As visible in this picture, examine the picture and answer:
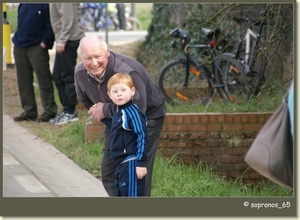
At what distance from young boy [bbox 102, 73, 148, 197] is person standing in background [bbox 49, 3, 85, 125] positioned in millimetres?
3476

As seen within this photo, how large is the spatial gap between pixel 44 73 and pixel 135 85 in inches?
157

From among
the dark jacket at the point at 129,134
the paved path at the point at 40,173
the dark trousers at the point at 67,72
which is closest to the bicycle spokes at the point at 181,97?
the dark trousers at the point at 67,72

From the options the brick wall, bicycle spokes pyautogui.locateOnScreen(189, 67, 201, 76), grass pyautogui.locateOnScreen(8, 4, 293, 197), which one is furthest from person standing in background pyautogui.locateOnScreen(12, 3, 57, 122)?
bicycle spokes pyautogui.locateOnScreen(189, 67, 201, 76)

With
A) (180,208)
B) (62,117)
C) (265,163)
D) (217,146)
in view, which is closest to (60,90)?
(62,117)

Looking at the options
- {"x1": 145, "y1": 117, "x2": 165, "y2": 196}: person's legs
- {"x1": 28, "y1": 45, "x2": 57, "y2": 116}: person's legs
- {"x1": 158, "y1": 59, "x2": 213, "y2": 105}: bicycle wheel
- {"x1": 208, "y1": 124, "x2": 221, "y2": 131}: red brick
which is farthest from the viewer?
{"x1": 158, "y1": 59, "x2": 213, "y2": 105}: bicycle wheel

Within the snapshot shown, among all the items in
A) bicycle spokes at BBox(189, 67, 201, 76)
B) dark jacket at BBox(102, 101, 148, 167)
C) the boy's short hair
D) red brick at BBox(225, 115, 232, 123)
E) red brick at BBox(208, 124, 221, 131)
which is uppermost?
the boy's short hair

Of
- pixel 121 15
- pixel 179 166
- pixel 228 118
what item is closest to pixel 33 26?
pixel 228 118

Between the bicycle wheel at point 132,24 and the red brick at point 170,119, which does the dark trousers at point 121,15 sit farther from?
the red brick at point 170,119

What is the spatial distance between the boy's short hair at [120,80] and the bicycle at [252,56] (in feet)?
13.2

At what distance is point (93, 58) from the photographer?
5449 mm

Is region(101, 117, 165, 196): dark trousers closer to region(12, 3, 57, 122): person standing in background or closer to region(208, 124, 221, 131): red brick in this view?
region(208, 124, 221, 131): red brick

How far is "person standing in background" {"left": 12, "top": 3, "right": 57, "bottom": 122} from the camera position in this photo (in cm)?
906

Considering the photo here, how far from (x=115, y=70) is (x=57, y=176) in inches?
82.1

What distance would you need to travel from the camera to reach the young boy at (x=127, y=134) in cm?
534
